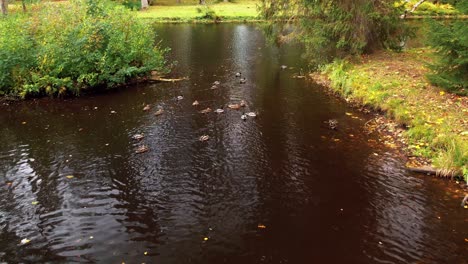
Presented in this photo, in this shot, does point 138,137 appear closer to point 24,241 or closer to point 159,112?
point 159,112

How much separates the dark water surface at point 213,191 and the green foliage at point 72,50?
174 centimetres

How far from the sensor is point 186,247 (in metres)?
8.59

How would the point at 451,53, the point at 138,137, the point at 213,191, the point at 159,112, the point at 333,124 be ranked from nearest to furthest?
the point at 213,191 → the point at 138,137 → the point at 451,53 → the point at 333,124 → the point at 159,112

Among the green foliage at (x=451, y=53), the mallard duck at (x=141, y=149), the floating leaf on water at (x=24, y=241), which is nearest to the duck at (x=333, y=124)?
the green foliage at (x=451, y=53)

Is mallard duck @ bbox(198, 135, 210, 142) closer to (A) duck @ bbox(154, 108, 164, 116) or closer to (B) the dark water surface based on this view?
(B) the dark water surface

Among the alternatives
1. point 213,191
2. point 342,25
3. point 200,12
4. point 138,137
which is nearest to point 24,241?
point 213,191

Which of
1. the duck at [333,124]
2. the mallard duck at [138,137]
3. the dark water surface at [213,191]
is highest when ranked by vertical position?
the duck at [333,124]

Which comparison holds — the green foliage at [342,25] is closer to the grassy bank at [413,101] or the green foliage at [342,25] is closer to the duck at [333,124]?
the grassy bank at [413,101]

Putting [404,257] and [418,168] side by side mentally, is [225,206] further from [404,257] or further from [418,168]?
[418,168]

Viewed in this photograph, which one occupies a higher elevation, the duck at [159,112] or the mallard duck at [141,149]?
the duck at [159,112]

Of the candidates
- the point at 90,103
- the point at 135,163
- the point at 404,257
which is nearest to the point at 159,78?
the point at 90,103

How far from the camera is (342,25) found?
2194 cm

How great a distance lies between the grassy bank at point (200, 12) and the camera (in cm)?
5175

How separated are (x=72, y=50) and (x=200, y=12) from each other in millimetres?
36640
